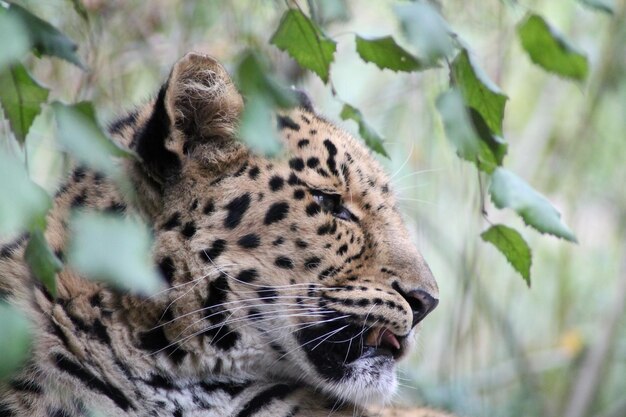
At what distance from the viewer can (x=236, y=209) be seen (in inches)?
147

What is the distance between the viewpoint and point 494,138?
3332mm

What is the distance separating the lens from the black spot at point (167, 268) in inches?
141

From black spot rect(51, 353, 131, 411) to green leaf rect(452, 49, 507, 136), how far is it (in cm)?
159

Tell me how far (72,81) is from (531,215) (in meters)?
4.50

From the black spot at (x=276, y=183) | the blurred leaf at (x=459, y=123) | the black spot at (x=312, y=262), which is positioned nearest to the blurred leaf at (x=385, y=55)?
the blurred leaf at (x=459, y=123)

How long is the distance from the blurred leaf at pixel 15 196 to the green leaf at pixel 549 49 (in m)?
1.93

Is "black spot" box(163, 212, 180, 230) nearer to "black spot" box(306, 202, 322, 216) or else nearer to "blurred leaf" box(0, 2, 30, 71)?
"black spot" box(306, 202, 322, 216)

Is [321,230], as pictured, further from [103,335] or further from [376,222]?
[103,335]

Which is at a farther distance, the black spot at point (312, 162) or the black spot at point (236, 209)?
the black spot at point (312, 162)

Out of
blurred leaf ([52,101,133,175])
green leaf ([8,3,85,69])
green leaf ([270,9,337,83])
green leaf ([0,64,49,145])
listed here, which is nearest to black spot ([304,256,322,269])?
green leaf ([270,9,337,83])

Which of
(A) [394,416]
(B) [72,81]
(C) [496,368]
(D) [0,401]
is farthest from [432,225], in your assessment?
(D) [0,401]

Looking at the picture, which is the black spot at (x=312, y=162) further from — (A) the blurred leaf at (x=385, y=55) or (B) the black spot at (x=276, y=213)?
(A) the blurred leaf at (x=385, y=55)

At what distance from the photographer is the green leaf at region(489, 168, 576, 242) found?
329cm

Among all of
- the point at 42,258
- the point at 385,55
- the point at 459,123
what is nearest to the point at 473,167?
the point at 385,55
